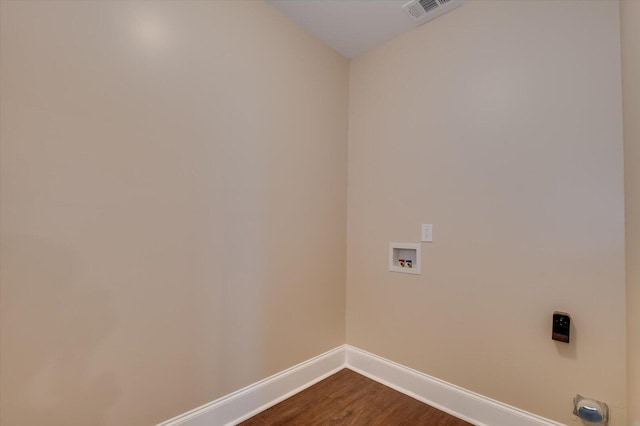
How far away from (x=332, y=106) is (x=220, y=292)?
1.81 meters

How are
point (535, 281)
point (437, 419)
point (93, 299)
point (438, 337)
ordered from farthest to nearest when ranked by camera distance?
point (438, 337) < point (437, 419) < point (535, 281) < point (93, 299)

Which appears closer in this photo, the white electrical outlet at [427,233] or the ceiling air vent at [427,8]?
the ceiling air vent at [427,8]

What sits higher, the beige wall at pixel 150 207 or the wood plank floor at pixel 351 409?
the beige wall at pixel 150 207

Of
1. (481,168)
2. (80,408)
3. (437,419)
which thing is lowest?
(437,419)

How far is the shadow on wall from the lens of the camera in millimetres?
1109

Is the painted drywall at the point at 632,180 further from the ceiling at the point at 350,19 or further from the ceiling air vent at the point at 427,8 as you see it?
the ceiling at the point at 350,19

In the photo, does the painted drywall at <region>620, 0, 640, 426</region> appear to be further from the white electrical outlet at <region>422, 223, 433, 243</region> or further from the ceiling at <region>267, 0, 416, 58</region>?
the ceiling at <region>267, 0, 416, 58</region>

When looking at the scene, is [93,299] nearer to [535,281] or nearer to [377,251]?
[377,251]

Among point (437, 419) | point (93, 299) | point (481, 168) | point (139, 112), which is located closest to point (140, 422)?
point (93, 299)

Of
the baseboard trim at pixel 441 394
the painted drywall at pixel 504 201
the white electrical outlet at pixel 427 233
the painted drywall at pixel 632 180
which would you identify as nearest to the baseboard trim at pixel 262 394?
the baseboard trim at pixel 441 394

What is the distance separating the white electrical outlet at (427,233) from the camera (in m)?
2.06

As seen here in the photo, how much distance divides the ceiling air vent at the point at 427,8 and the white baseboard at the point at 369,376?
8.69ft

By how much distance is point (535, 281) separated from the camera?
1.63m

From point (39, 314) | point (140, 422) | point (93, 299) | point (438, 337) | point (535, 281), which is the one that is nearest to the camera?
point (39, 314)
